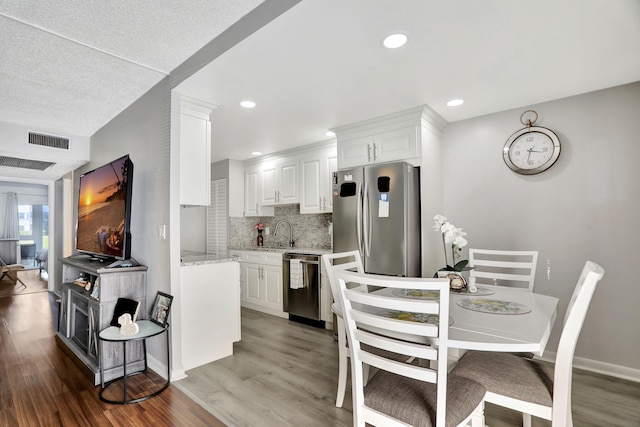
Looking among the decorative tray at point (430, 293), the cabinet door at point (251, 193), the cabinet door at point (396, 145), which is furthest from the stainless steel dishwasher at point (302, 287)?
the decorative tray at point (430, 293)

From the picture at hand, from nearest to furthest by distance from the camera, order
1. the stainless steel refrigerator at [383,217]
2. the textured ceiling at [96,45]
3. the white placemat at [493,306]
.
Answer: the white placemat at [493,306] → the textured ceiling at [96,45] → the stainless steel refrigerator at [383,217]

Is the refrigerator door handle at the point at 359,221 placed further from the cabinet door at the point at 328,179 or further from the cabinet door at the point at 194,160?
the cabinet door at the point at 194,160

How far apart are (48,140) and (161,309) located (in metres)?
3.10

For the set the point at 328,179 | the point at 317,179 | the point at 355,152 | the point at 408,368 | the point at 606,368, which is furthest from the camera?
the point at 317,179

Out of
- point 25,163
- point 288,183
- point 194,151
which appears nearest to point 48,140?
point 25,163

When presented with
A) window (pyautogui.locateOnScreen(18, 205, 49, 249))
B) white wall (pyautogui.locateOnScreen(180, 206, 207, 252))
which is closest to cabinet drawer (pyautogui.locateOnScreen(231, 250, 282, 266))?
white wall (pyautogui.locateOnScreen(180, 206, 207, 252))

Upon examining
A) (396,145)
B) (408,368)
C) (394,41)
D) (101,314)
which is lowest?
(101,314)

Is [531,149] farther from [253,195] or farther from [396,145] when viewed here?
[253,195]

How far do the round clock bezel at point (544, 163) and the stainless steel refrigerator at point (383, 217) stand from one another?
0.87 metres

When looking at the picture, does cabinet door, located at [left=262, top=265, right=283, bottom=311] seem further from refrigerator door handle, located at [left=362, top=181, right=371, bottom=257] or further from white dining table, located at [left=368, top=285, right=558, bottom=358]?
white dining table, located at [left=368, top=285, right=558, bottom=358]

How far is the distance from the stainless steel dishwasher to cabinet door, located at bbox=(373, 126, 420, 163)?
1428 mm

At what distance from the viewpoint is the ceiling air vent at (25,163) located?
4.21 meters

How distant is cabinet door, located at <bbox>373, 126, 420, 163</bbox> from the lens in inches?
119

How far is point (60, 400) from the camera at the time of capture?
2186mm
